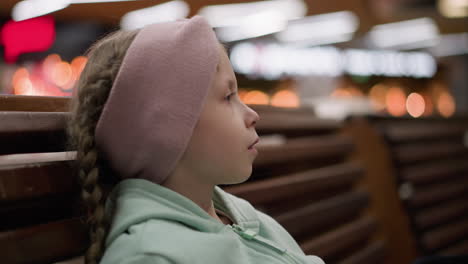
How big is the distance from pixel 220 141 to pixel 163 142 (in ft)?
0.45

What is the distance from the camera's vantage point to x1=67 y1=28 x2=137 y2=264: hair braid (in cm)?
99

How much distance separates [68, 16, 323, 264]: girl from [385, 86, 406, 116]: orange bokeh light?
14742 millimetres

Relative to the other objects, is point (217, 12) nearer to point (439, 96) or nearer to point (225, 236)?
point (225, 236)

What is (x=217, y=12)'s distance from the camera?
26.7 ft

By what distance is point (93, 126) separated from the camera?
3.53ft

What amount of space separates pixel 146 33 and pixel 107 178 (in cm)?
34

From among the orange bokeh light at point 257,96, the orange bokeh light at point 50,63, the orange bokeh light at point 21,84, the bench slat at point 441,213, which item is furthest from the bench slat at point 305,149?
the orange bokeh light at point 257,96

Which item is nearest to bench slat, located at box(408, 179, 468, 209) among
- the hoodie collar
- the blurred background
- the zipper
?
the blurred background

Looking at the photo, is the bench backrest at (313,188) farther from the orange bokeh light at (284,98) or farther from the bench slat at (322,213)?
the orange bokeh light at (284,98)

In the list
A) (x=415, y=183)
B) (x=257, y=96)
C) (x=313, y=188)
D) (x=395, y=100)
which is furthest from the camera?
(x=395, y=100)

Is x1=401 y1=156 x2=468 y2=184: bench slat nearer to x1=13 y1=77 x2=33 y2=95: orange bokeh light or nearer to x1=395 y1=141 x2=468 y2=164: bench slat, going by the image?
x1=395 y1=141 x2=468 y2=164: bench slat

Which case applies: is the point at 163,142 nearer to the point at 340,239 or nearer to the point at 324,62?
the point at 340,239

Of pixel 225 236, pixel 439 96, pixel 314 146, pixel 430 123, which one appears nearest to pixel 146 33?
pixel 225 236

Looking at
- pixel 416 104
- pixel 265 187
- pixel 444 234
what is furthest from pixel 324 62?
pixel 265 187
